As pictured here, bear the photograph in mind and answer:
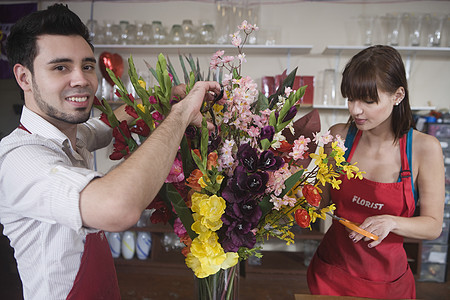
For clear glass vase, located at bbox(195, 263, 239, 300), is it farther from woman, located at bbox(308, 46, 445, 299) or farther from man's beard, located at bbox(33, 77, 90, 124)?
woman, located at bbox(308, 46, 445, 299)

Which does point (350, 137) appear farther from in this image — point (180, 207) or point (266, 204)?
point (180, 207)

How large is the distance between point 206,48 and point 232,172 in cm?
242

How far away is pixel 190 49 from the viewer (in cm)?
296

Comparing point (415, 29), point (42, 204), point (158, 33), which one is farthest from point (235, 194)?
point (415, 29)

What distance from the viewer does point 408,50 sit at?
2.81m

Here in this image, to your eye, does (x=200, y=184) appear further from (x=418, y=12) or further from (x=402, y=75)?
(x=418, y=12)

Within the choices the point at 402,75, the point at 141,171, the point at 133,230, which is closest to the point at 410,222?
the point at 402,75

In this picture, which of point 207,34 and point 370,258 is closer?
point 370,258

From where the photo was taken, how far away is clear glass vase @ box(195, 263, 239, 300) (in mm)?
750

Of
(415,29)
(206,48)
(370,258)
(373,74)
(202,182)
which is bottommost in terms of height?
(370,258)

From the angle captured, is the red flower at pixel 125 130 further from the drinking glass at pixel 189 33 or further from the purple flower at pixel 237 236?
the drinking glass at pixel 189 33

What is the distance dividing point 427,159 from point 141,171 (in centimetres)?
113

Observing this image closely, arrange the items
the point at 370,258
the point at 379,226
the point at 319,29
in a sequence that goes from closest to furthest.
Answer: the point at 379,226 → the point at 370,258 → the point at 319,29

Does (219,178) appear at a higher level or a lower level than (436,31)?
lower
